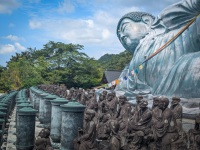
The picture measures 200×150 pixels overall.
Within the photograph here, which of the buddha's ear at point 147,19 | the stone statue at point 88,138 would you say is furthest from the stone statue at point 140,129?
the buddha's ear at point 147,19

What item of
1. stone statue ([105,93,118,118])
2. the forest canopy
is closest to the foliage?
the forest canopy

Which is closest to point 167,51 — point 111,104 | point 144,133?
point 111,104

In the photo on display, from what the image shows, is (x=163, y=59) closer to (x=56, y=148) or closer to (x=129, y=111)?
(x=129, y=111)

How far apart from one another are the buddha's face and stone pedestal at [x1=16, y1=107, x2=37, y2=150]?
16.6 metres

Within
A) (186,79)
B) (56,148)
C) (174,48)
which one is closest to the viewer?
(56,148)

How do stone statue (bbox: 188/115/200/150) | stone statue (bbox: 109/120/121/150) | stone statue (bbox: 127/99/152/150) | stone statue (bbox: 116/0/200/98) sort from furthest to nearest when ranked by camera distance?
1. stone statue (bbox: 116/0/200/98)
2. stone statue (bbox: 127/99/152/150)
3. stone statue (bbox: 109/120/121/150)
4. stone statue (bbox: 188/115/200/150)

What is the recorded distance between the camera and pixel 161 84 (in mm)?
14070

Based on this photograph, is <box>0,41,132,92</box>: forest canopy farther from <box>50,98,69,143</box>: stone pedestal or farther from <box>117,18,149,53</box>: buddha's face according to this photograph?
<box>50,98,69,143</box>: stone pedestal

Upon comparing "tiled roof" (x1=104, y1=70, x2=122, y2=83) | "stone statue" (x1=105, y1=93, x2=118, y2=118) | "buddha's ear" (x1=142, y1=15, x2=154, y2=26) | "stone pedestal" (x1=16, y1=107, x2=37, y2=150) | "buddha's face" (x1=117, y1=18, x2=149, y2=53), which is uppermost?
"buddha's ear" (x1=142, y1=15, x2=154, y2=26)

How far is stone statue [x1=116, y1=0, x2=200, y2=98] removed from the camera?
12602 millimetres

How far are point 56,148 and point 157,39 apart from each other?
12.2 meters

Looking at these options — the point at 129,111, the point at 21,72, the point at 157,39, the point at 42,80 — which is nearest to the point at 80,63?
the point at 42,80

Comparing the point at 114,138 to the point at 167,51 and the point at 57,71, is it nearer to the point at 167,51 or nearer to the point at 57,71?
the point at 167,51

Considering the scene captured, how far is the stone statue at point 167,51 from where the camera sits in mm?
12602
